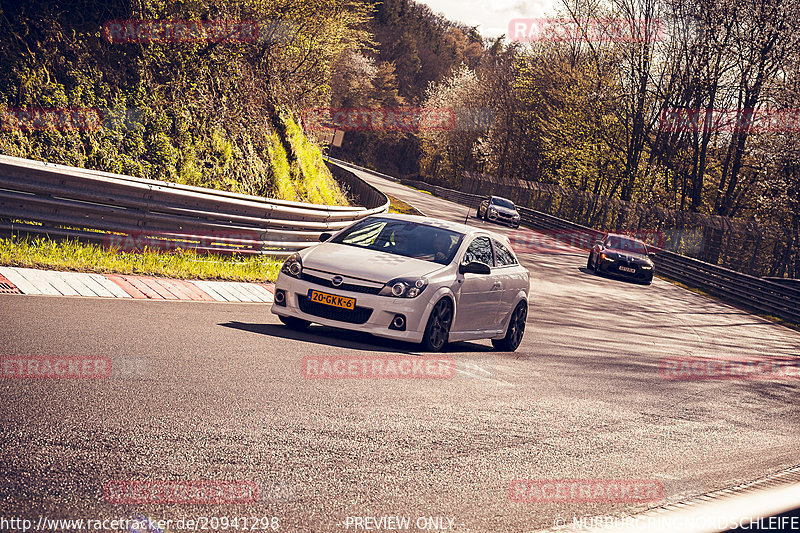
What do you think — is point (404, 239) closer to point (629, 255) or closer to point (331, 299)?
point (331, 299)

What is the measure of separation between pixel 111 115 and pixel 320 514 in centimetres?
1532

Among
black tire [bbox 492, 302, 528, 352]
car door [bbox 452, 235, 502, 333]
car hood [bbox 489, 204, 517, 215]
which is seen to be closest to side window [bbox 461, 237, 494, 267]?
car door [bbox 452, 235, 502, 333]

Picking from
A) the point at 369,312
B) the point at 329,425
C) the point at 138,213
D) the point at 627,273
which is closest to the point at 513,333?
the point at 369,312

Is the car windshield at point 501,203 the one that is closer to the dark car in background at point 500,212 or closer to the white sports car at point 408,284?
the dark car in background at point 500,212

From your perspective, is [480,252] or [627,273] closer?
[480,252]

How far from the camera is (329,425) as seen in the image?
6.05 metres

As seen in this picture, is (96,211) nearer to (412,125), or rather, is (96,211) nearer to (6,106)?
(6,106)

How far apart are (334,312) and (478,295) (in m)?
2.08

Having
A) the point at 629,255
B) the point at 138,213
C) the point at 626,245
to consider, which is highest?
the point at 138,213

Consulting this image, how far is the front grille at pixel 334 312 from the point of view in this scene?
379 inches

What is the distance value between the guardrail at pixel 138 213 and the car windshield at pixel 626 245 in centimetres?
1858

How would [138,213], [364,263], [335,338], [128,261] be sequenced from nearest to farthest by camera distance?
[364,263] < [335,338] < [128,261] < [138,213]

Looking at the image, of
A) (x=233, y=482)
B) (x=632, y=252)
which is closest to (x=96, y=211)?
(x=233, y=482)

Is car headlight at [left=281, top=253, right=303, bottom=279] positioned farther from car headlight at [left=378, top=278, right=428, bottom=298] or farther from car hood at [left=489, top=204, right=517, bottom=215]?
car hood at [left=489, top=204, right=517, bottom=215]
